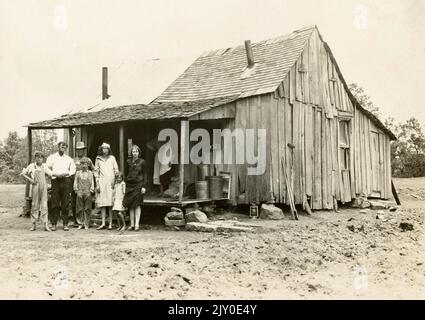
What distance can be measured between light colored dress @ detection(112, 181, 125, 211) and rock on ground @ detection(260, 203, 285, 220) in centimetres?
384

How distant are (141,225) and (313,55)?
299 inches

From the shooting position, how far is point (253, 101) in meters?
14.1

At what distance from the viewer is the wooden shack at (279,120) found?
13953 mm

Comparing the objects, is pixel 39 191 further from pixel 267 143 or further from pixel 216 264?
pixel 267 143

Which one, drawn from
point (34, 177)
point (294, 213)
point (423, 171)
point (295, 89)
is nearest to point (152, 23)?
point (295, 89)

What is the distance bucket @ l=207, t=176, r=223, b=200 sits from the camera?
44.3ft

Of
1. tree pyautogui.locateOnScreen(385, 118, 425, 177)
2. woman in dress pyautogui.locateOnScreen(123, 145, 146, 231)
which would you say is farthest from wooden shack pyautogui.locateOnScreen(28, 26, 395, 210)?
tree pyautogui.locateOnScreen(385, 118, 425, 177)

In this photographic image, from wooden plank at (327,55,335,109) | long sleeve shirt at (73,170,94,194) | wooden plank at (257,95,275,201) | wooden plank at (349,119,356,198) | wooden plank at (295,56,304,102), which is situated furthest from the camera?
wooden plank at (349,119,356,198)

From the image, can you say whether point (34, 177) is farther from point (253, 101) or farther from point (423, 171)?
point (423, 171)

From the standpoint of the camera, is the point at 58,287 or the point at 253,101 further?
the point at 253,101

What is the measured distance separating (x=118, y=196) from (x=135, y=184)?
577mm

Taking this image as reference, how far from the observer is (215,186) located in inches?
533

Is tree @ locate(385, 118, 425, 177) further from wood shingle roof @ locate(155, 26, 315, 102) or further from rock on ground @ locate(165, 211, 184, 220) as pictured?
rock on ground @ locate(165, 211, 184, 220)

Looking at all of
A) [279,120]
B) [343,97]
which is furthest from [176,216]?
[343,97]
